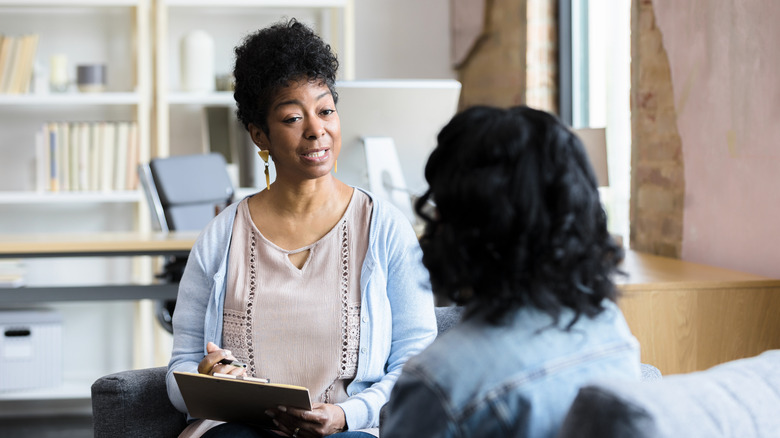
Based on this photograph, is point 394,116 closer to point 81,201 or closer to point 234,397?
point 234,397

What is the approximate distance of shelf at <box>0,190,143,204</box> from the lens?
11.9ft

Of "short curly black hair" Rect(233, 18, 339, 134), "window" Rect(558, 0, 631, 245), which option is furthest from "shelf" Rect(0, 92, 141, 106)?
"short curly black hair" Rect(233, 18, 339, 134)

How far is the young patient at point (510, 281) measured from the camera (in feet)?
2.52

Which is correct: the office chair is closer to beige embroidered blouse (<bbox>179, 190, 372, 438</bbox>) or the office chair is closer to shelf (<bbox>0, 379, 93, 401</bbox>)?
shelf (<bbox>0, 379, 93, 401</bbox>)

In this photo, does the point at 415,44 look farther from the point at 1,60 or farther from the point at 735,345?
the point at 735,345

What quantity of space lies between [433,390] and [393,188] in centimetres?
217

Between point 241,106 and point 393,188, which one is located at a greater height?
point 241,106

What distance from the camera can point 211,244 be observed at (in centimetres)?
151

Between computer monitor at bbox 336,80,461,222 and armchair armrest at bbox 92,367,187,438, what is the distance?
4.51 ft

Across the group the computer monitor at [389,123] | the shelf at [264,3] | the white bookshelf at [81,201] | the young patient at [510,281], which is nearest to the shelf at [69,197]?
the white bookshelf at [81,201]

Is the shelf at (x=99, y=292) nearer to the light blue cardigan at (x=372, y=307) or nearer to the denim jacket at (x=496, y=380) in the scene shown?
the light blue cardigan at (x=372, y=307)

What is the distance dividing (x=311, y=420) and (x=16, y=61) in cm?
296

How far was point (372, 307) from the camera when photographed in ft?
4.83

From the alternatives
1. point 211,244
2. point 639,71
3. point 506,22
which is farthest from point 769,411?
point 506,22
